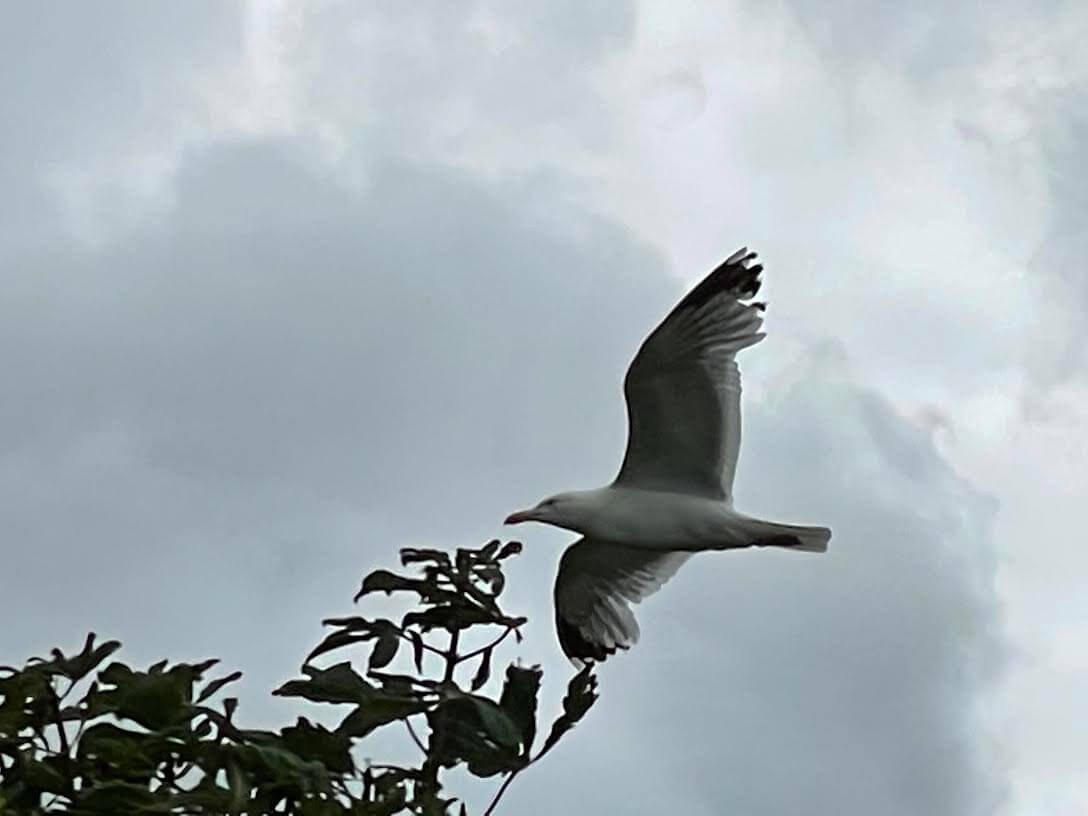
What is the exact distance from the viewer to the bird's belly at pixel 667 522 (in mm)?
10609

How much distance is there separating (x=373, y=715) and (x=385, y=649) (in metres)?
0.23

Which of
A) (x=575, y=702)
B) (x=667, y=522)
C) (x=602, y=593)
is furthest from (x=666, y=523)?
(x=575, y=702)

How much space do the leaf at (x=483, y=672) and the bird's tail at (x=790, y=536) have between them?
282 inches

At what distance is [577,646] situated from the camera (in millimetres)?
11781

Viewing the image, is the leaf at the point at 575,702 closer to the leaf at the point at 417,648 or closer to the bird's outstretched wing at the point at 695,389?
the leaf at the point at 417,648

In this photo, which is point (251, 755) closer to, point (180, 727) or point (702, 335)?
point (180, 727)

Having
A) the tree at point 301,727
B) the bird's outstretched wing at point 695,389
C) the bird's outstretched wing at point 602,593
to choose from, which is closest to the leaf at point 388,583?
the tree at point 301,727

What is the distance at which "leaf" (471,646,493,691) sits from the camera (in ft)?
11.6

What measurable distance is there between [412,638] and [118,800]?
0.91 meters

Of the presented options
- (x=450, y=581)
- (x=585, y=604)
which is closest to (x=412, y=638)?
(x=450, y=581)

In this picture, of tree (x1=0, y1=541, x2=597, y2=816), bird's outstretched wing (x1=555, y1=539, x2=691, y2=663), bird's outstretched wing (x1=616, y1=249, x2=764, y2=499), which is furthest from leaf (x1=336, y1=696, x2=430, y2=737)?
bird's outstretched wing (x1=555, y1=539, x2=691, y2=663)

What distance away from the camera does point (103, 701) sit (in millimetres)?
3156

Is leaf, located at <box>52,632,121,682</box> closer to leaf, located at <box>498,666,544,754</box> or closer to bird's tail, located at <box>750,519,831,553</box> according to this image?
leaf, located at <box>498,666,544,754</box>

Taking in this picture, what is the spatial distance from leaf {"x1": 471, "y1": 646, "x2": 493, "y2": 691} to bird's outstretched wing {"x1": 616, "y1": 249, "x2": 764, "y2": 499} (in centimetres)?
685
